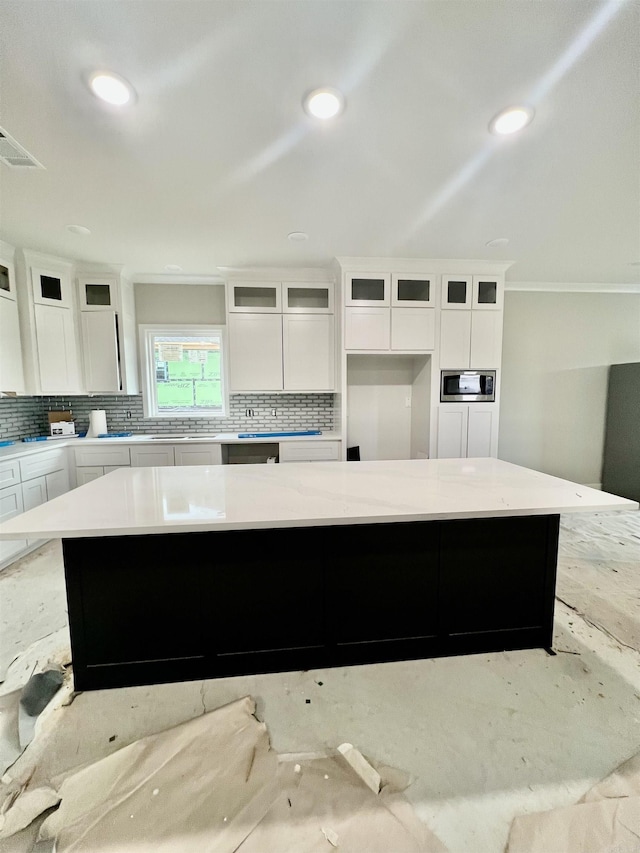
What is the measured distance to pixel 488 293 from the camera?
3.64 m

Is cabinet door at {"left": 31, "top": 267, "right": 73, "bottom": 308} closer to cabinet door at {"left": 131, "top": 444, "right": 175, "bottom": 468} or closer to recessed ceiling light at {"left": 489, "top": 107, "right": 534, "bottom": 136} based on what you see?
cabinet door at {"left": 131, "top": 444, "right": 175, "bottom": 468}

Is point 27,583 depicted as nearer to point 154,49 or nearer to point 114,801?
point 114,801

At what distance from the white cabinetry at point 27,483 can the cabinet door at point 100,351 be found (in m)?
0.79

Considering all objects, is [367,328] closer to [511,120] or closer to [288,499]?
[511,120]

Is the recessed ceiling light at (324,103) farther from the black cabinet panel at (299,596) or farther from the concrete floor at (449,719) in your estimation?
the concrete floor at (449,719)

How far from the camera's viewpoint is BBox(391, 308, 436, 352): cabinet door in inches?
140

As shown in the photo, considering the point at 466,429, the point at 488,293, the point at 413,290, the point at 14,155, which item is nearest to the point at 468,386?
the point at 466,429

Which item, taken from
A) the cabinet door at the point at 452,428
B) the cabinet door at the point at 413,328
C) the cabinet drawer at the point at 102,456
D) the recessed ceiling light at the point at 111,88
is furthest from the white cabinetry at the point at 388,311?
the cabinet drawer at the point at 102,456

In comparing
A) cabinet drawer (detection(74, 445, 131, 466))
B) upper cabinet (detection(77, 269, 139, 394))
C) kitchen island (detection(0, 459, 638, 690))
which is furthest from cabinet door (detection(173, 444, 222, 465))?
kitchen island (detection(0, 459, 638, 690))

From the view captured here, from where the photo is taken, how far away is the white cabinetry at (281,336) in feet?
12.2

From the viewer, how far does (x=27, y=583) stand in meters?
2.46

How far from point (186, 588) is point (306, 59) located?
2.24 m

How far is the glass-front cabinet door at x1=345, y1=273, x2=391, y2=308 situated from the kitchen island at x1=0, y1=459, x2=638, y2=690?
91.5 inches

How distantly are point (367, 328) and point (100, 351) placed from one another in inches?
113
